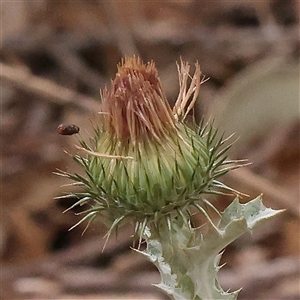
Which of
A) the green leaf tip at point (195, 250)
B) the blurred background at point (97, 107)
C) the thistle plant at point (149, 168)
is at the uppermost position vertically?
the blurred background at point (97, 107)

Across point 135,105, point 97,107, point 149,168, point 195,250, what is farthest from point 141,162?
point 97,107

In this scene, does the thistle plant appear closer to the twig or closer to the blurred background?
the blurred background

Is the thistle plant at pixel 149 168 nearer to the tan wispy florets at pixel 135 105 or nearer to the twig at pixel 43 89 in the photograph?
the tan wispy florets at pixel 135 105

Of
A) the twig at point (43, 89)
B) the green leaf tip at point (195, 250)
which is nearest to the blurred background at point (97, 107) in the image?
the twig at point (43, 89)

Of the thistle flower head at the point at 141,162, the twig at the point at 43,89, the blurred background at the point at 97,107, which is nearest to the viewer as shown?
the thistle flower head at the point at 141,162

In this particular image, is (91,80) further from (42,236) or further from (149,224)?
(149,224)

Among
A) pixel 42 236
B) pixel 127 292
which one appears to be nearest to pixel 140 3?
pixel 42 236

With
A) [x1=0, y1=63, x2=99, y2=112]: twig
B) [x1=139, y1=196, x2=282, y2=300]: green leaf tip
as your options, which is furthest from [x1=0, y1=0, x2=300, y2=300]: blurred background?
[x1=139, y1=196, x2=282, y2=300]: green leaf tip
